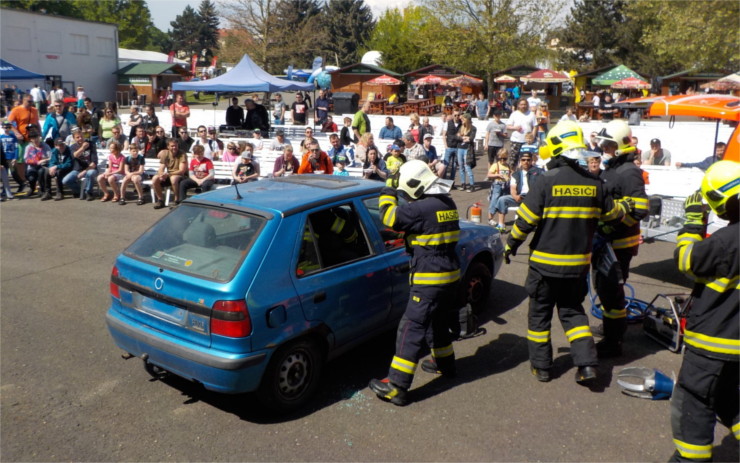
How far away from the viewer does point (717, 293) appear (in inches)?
133

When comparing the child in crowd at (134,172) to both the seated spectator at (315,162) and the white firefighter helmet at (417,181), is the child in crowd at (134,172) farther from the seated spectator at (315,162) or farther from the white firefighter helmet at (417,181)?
the white firefighter helmet at (417,181)

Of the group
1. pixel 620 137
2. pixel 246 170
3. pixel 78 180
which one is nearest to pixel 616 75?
pixel 246 170

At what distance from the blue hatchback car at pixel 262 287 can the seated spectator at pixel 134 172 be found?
8002 mm

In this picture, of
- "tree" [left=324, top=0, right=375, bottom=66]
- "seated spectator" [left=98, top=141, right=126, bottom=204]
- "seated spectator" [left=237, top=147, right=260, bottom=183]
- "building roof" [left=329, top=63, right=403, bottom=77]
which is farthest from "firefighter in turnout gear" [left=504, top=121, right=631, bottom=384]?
"tree" [left=324, top=0, right=375, bottom=66]

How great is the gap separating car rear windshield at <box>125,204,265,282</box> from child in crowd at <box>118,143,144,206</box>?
8101 mm

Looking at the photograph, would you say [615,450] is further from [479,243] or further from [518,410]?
→ [479,243]

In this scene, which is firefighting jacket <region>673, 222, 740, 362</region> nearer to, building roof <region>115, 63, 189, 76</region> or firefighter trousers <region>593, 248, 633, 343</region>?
firefighter trousers <region>593, 248, 633, 343</region>

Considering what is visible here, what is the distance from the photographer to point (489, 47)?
3431cm

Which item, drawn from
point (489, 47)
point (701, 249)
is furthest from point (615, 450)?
point (489, 47)

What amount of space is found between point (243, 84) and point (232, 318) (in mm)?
15402

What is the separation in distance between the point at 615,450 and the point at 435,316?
1.52 meters

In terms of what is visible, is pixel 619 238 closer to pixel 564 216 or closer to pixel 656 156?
pixel 564 216

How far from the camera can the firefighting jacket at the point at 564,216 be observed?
15.5 feet

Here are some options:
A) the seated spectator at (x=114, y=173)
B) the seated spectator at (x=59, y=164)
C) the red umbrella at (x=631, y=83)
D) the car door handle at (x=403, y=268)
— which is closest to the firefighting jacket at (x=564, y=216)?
the car door handle at (x=403, y=268)
